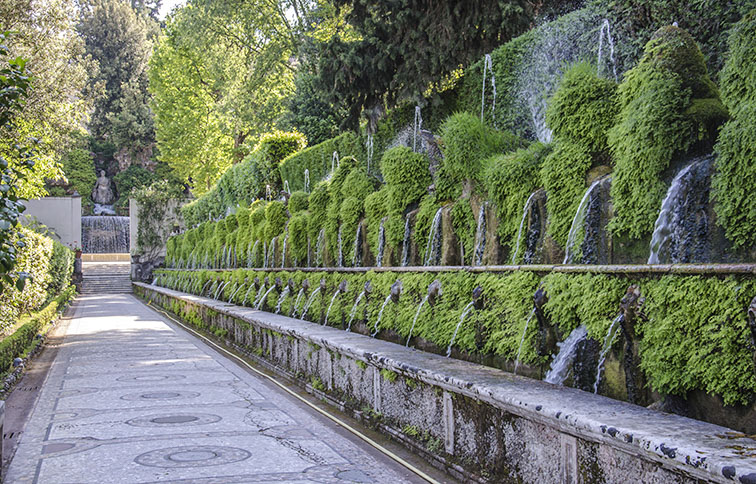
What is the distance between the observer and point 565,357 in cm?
444

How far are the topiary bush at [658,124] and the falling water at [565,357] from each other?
0.74 meters

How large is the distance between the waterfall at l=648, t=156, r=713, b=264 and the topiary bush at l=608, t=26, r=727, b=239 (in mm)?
115

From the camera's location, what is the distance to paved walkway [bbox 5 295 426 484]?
14.7ft

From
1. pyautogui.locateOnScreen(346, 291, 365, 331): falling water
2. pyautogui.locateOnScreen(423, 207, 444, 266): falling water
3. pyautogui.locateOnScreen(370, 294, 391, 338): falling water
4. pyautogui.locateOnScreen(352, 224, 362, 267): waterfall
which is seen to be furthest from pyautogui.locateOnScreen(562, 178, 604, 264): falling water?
pyautogui.locateOnScreen(352, 224, 362, 267): waterfall

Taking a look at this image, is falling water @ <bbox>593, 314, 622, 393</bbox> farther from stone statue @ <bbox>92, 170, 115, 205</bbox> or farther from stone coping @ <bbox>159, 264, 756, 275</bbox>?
stone statue @ <bbox>92, 170, 115, 205</bbox>

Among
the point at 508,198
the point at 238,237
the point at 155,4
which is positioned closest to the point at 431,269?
the point at 508,198

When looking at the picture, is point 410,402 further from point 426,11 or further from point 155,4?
point 155,4

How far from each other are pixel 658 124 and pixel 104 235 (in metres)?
54.9

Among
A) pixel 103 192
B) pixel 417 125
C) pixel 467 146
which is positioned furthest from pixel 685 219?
pixel 103 192

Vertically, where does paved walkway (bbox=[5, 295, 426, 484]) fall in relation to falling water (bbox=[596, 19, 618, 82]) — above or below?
below

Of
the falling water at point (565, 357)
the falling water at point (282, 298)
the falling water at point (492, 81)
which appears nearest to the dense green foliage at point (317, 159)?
the falling water at point (282, 298)

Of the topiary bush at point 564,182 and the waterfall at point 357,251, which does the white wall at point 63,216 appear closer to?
the waterfall at point 357,251

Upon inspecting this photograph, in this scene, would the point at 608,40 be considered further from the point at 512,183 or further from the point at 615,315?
the point at 615,315

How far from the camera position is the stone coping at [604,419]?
2547mm
